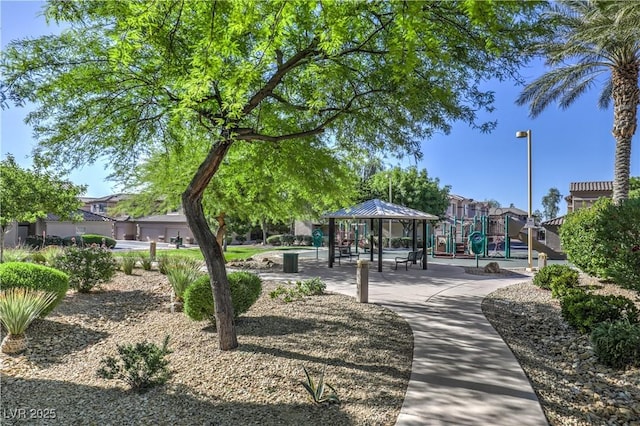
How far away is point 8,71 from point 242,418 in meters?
5.69

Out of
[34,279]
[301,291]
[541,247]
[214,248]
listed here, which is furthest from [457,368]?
[541,247]

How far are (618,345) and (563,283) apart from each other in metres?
5.36

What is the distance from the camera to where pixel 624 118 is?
45.5ft

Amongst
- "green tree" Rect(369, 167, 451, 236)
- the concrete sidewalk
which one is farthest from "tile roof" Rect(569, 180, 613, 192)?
the concrete sidewalk

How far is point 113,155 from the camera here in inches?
281

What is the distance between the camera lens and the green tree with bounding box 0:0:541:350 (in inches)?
167

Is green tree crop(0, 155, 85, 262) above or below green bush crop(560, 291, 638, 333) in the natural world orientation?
above

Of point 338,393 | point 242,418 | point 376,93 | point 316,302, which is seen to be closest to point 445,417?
point 338,393

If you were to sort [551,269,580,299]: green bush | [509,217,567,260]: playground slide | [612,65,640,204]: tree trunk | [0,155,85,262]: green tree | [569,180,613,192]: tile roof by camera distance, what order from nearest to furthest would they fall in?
[551,269,580,299]: green bush → [0,155,85,262]: green tree → [612,65,640,204]: tree trunk → [509,217,567,260]: playground slide → [569,180,613,192]: tile roof

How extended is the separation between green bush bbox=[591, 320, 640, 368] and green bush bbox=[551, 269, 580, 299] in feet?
14.1

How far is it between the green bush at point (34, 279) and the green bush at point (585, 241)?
44.9 feet

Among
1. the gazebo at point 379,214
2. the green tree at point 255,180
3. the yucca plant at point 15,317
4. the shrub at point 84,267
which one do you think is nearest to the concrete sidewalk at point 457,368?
the green tree at point 255,180

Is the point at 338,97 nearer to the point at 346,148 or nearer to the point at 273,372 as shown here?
the point at 346,148

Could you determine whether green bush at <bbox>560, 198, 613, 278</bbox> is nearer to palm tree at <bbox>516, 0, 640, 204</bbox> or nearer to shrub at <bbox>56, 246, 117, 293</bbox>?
palm tree at <bbox>516, 0, 640, 204</bbox>
